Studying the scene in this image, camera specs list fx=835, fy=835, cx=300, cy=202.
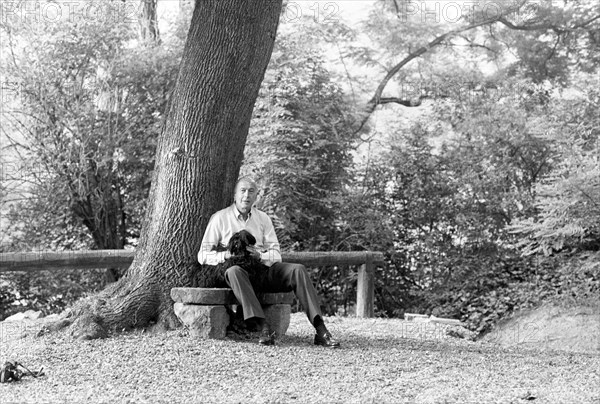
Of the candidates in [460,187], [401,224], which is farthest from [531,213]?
[401,224]

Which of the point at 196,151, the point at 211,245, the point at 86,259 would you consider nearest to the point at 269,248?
the point at 211,245

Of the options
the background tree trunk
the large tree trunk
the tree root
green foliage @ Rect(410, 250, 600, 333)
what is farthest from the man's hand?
the background tree trunk

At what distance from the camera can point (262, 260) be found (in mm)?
6730

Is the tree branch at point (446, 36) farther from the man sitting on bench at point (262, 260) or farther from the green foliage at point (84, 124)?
the man sitting on bench at point (262, 260)

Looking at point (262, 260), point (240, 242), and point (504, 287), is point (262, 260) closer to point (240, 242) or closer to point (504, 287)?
point (240, 242)

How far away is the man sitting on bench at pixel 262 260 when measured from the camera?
6.41m

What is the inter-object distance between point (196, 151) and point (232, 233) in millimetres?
760

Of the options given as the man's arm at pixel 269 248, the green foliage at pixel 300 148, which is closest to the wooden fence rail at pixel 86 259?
the green foliage at pixel 300 148

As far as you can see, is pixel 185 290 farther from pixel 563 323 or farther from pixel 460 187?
pixel 460 187

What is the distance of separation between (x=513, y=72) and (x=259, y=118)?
559 centimetres

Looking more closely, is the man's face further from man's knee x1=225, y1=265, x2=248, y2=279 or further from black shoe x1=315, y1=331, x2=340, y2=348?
black shoe x1=315, y1=331, x2=340, y2=348

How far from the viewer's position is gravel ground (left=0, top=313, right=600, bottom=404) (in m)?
4.75

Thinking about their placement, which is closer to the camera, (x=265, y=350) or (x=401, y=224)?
(x=265, y=350)

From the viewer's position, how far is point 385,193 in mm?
12336
